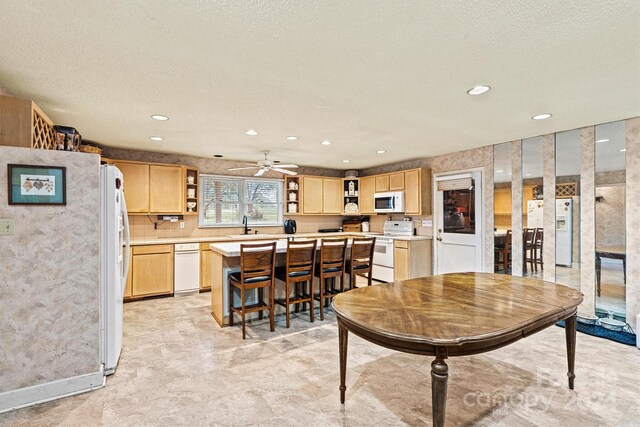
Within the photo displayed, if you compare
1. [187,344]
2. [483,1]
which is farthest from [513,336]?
[187,344]

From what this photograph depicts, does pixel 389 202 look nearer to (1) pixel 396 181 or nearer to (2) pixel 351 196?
(1) pixel 396 181

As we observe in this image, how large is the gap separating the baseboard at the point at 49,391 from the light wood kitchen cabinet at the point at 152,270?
2.46 m

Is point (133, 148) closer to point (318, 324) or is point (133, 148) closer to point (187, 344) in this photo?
point (187, 344)

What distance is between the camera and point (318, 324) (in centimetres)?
370

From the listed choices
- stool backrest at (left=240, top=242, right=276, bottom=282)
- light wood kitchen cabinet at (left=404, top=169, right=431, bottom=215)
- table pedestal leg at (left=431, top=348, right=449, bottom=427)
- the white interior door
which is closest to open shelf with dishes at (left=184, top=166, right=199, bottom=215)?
stool backrest at (left=240, top=242, right=276, bottom=282)

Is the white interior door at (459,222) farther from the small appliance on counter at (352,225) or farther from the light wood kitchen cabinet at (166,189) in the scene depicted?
the light wood kitchen cabinet at (166,189)

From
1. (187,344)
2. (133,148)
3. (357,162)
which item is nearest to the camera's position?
(187,344)

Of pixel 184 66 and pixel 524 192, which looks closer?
pixel 184 66

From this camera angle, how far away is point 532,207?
4.27 m

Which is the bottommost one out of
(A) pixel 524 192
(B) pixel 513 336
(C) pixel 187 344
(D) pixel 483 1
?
(C) pixel 187 344

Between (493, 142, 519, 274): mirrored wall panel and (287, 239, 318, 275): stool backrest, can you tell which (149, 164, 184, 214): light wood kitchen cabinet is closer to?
(287, 239, 318, 275): stool backrest

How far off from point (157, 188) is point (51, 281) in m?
3.06

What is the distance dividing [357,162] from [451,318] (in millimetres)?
4933

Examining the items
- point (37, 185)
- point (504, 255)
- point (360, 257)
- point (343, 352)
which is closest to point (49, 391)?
point (37, 185)
